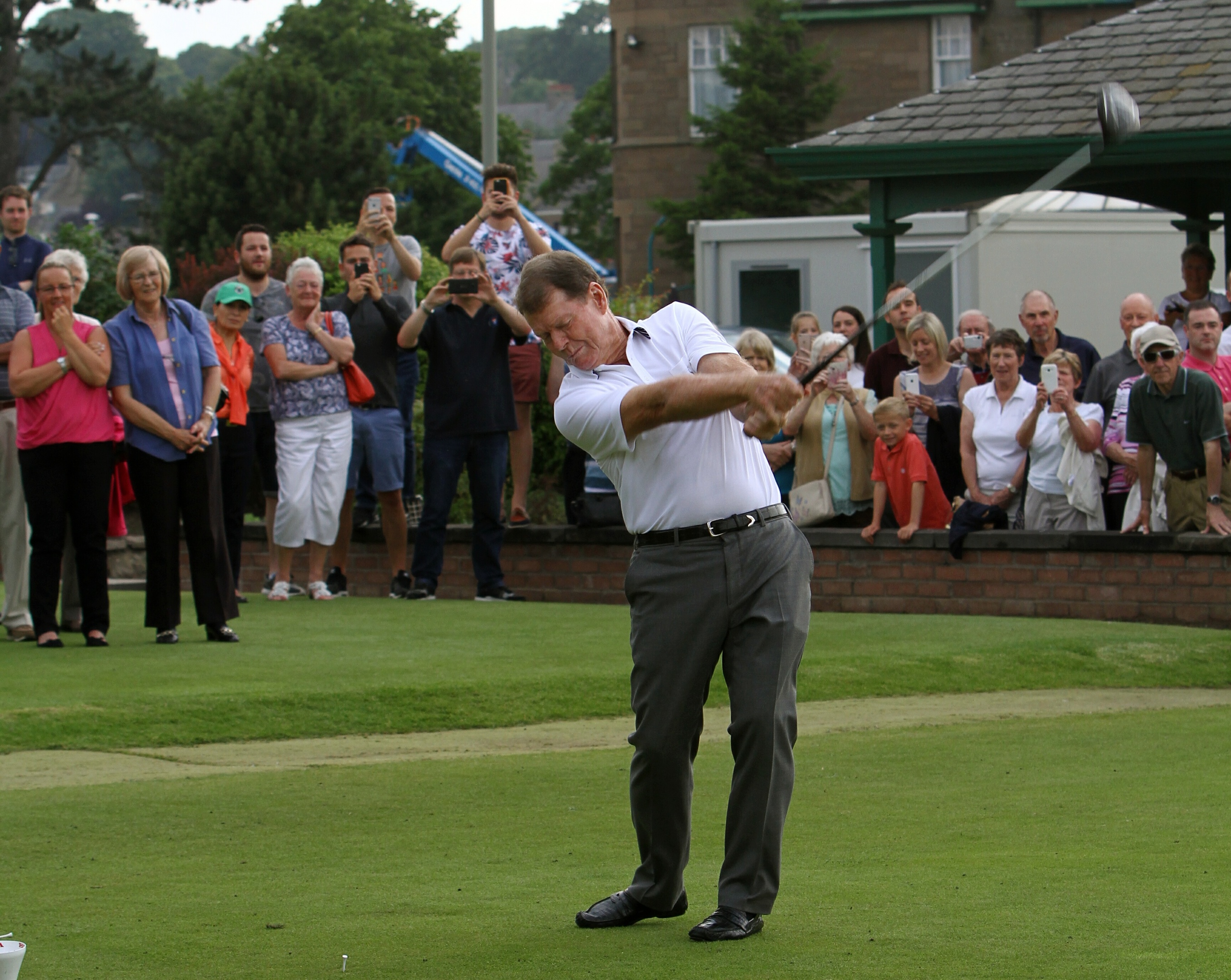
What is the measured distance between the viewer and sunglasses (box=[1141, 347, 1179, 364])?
11.0 m

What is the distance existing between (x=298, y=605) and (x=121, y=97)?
50175 mm

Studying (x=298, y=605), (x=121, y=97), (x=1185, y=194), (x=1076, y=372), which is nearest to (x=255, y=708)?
(x=298, y=605)

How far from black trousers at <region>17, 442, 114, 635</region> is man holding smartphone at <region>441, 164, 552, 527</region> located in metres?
3.20

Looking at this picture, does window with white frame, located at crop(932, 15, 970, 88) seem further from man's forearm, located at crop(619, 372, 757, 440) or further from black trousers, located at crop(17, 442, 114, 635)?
man's forearm, located at crop(619, 372, 757, 440)

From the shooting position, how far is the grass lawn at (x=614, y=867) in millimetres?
4605

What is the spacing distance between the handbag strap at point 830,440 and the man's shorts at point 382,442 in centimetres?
296

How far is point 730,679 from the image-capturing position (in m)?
5.05

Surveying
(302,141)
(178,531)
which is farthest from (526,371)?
(302,141)

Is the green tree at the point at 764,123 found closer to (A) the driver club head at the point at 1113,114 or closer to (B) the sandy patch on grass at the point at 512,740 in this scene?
(B) the sandy patch on grass at the point at 512,740

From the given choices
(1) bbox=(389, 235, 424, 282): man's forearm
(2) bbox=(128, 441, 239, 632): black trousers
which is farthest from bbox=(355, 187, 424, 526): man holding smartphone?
(2) bbox=(128, 441, 239, 632): black trousers

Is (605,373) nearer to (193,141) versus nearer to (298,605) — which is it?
(298,605)

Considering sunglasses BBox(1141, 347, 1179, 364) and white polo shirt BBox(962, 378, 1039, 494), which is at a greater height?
sunglasses BBox(1141, 347, 1179, 364)

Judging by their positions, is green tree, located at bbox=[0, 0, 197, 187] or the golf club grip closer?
the golf club grip

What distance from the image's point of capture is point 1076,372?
12.6 m
